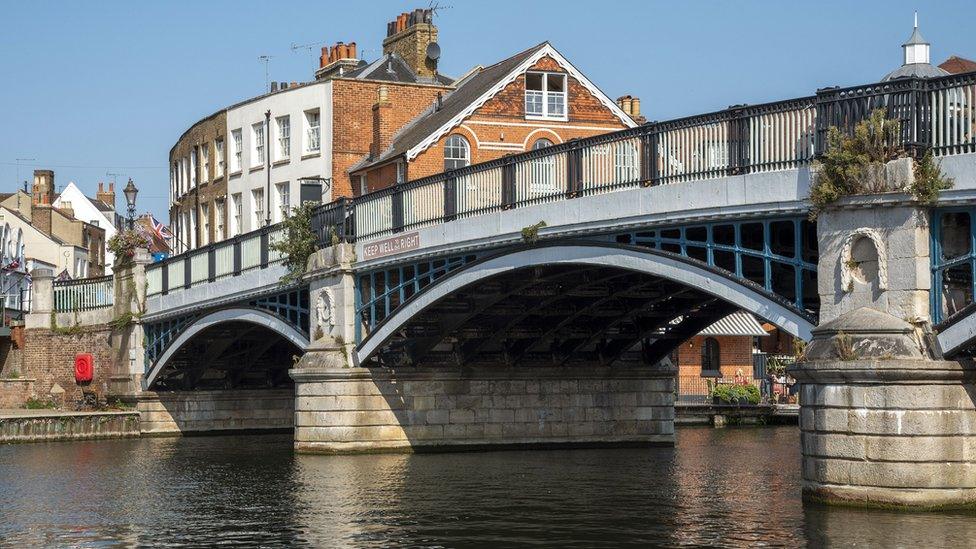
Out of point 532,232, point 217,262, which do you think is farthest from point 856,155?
point 217,262

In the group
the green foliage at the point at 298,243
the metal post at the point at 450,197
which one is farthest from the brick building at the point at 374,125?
the metal post at the point at 450,197

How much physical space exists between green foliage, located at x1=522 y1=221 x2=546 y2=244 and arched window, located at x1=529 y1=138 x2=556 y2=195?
842 millimetres

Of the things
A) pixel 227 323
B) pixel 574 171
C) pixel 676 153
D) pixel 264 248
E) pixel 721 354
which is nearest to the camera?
pixel 676 153

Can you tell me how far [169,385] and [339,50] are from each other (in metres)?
16.9

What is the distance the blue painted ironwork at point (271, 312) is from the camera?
1764 inches

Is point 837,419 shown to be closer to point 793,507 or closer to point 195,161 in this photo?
point 793,507

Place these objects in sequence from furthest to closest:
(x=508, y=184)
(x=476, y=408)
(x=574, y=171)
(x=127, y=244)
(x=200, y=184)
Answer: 1. (x=200, y=184)
2. (x=127, y=244)
3. (x=476, y=408)
4. (x=508, y=184)
5. (x=574, y=171)

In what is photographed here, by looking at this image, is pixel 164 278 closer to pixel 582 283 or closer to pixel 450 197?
pixel 450 197

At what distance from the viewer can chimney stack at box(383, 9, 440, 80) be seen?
203 ft

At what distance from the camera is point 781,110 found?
2650 centimetres

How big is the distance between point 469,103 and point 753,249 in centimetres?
2465

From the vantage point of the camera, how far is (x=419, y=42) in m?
62.2

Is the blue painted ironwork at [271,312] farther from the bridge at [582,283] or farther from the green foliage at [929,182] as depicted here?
the green foliage at [929,182]

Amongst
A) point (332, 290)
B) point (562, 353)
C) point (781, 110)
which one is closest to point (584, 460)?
point (562, 353)
